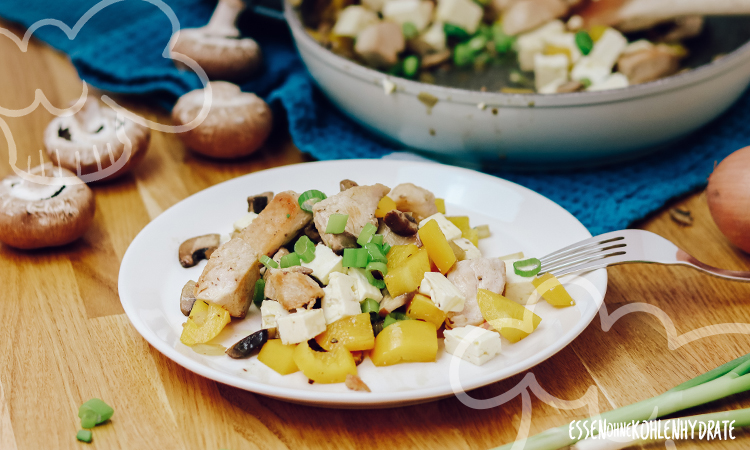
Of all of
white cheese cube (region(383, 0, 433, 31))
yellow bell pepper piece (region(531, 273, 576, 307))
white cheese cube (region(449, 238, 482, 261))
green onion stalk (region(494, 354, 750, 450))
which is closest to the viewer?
green onion stalk (region(494, 354, 750, 450))

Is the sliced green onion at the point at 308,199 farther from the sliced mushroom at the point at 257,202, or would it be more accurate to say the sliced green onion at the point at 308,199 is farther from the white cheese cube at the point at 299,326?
the white cheese cube at the point at 299,326

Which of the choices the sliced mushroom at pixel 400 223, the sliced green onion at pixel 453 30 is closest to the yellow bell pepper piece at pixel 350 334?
the sliced mushroom at pixel 400 223

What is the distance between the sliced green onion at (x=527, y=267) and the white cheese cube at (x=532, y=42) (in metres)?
0.89

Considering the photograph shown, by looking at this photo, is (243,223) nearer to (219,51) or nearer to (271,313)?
(271,313)

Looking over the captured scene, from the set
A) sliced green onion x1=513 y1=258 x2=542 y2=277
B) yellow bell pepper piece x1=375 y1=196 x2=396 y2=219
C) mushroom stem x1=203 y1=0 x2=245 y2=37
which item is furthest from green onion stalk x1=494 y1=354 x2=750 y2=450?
mushroom stem x1=203 y1=0 x2=245 y2=37

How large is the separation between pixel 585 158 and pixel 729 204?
38 cm

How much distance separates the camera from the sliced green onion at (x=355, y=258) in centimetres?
112

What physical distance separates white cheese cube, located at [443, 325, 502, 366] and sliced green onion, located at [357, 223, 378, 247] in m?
0.25

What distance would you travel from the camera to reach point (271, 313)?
106 cm

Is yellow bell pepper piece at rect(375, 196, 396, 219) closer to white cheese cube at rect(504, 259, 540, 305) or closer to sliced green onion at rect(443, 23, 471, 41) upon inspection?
white cheese cube at rect(504, 259, 540, 305)

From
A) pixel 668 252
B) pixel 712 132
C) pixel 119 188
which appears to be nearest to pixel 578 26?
pixel 712 132

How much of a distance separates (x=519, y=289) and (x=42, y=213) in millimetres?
989

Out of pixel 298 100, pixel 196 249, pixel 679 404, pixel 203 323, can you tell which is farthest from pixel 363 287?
pixel 298 100

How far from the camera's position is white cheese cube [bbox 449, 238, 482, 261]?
1202 mm
